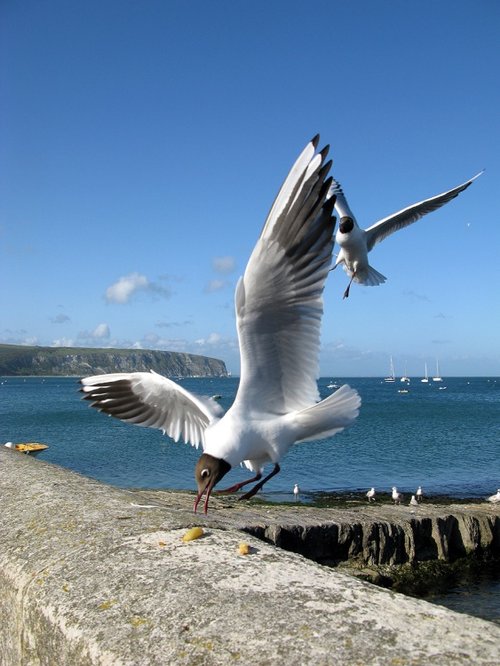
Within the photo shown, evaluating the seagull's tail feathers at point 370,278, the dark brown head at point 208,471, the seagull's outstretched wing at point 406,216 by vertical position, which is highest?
the seagull's outstretched wing at point 406,216

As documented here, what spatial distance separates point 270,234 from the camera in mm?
3844

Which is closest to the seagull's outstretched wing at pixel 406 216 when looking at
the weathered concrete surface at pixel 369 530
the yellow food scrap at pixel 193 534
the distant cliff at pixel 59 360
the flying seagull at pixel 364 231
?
the flying seagull at pixel 364 231

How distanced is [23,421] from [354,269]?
138ft

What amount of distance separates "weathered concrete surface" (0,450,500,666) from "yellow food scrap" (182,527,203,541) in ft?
0.12

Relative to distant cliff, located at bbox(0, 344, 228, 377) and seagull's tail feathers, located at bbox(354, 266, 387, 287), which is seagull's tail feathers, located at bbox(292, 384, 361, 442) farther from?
distant cliff, located at bbox(0, 344, 228, 377)

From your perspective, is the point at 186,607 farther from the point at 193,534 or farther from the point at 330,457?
the point at 330,457

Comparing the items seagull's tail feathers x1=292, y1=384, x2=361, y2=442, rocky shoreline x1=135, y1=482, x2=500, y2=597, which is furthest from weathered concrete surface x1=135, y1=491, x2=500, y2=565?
seagull's tail feathers x1=292, y1=384, x2=361, y2=442

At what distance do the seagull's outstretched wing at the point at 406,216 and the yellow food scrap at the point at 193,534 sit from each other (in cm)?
630

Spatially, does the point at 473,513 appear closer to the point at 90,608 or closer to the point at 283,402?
the point at 283,402

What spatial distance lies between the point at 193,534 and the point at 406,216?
298 inches

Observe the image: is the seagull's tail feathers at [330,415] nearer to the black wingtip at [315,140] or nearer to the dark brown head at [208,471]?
the dark brown head at [208,471]

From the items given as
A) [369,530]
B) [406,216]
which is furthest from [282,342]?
[406,216]

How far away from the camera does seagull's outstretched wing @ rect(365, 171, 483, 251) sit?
8.73 m

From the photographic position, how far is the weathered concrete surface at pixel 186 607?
1.56 m
